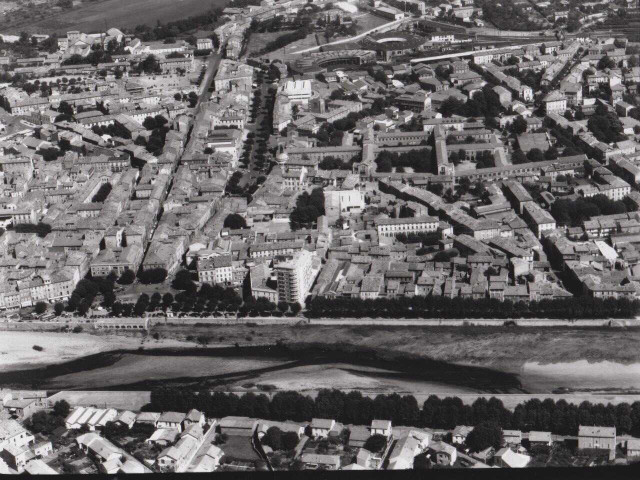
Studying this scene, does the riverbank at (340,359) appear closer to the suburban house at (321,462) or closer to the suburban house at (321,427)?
the suburban house at (321,427)

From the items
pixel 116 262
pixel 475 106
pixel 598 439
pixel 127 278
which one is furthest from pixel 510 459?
pixel 475 106

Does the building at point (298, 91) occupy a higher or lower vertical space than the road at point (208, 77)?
higher

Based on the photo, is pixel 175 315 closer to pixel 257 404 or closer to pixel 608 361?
pixel 257 404

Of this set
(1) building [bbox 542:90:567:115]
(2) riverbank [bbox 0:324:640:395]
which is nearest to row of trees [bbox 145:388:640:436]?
(2) riverbank [bbox 0:324:640:395]

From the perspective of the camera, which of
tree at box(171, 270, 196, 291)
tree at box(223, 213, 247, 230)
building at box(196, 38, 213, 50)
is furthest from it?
building at box(196, 38, 213, 50)

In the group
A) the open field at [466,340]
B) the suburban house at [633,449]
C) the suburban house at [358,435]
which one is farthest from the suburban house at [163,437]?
the suburban house at [633,449]

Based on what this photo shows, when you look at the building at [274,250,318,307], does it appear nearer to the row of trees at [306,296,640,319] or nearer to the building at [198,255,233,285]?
the row of trees at [306,296,640,319]

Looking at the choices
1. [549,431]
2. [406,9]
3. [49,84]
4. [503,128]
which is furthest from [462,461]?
[406,9]
